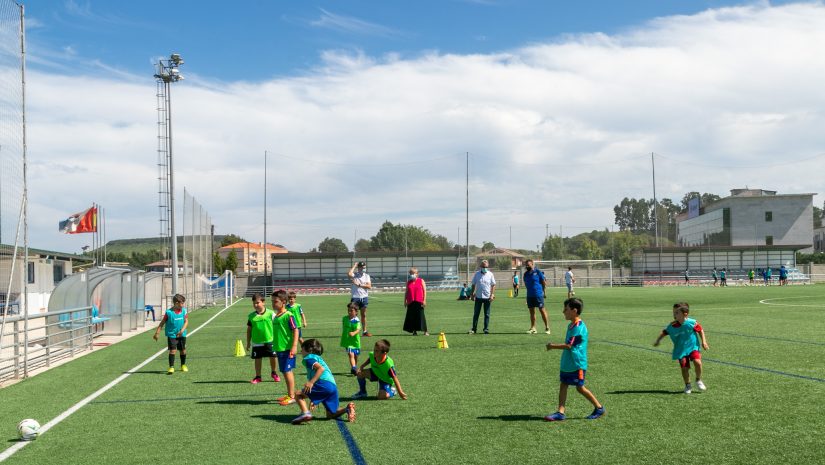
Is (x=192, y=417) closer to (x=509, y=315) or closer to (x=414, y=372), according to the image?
(x=414, y=372)

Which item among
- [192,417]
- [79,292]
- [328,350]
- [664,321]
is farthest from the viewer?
[664,321]

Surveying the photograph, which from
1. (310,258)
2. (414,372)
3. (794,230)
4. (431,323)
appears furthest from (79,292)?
(794,230)

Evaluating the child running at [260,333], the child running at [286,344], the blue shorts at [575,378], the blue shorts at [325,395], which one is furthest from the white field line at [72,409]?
the blue shorts at [575,378]

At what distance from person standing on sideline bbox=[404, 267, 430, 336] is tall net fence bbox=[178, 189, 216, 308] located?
18182 millimetres

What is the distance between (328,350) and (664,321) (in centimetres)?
1157

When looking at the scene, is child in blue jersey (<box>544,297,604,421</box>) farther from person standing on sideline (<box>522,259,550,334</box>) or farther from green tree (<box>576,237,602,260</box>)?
green tree (<box>576,237,602,260</box>)

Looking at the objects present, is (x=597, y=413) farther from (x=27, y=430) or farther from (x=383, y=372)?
(x=27, y=430)

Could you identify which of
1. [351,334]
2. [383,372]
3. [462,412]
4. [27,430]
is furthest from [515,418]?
[27,430]

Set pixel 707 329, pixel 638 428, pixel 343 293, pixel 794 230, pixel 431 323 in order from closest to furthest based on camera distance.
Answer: pixel 638 428, pixel 707 329, pixel 431 323, pixel 343 293, pixel 794 230

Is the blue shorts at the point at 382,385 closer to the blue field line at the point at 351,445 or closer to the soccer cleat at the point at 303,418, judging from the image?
the blue field line at the point at 351,445

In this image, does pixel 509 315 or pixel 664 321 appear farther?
pixel 509 315

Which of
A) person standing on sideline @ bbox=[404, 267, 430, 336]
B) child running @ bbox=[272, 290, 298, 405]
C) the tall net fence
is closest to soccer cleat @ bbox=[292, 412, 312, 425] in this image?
child running @ bbox=[272, 290, 298, 405]

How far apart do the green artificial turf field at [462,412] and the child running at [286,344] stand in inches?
11.3

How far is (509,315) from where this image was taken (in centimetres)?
2767
